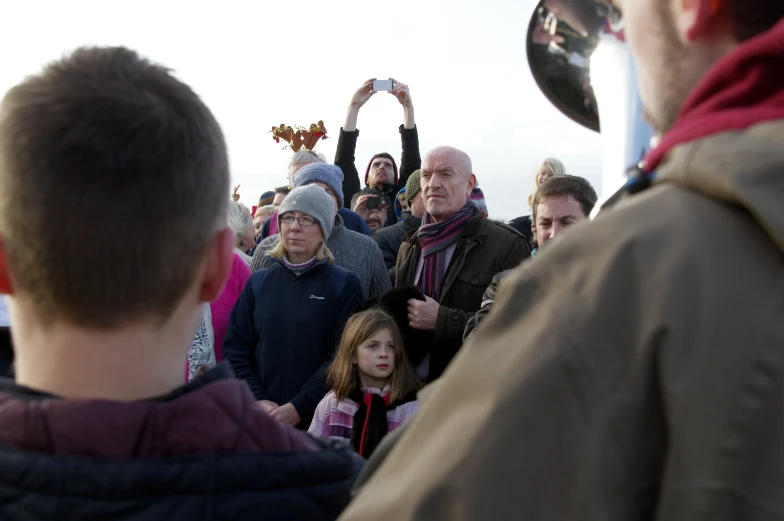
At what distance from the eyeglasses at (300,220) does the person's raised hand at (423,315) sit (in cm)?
77

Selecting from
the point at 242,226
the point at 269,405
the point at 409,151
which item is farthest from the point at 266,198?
the point at 269,405

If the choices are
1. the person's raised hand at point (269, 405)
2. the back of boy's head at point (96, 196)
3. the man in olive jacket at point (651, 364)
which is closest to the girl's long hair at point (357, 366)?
the person's raised hand at point (269, 405)

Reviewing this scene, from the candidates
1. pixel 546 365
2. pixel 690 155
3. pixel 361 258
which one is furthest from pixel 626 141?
pixel 361 258

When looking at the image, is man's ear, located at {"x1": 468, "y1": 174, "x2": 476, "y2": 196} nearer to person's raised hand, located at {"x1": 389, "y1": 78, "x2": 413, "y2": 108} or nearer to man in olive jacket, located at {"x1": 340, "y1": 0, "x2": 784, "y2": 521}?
person's raised hand, located at {"x1": 389, "y1": 78, "x2": 413, "y2": 108}

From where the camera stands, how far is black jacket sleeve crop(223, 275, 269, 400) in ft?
13.4

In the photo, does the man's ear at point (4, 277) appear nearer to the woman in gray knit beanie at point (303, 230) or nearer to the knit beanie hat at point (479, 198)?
the woman in gray knit beanie at point (303, 230)

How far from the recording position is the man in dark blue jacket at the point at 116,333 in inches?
42.2

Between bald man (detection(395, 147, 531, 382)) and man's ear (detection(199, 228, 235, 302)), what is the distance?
267 centimetres

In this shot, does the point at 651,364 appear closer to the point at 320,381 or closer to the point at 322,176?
the point at 320,381

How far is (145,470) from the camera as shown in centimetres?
106

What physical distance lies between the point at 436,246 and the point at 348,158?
2.20m

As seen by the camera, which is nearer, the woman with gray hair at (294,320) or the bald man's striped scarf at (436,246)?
the woman with gray hair at (294,320)

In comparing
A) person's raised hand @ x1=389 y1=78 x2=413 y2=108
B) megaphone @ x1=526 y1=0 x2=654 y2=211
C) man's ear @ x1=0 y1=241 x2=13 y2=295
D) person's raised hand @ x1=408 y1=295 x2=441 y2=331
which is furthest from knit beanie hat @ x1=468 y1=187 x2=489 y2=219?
man's ear @ x1=0 y1=241 x2=13 y2=295

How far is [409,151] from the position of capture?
6203 mm
